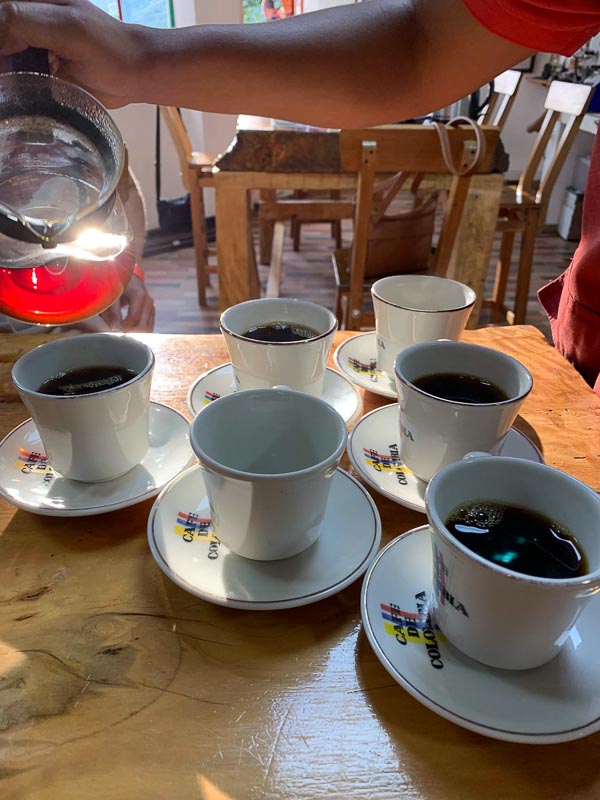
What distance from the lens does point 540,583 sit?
1.28ft

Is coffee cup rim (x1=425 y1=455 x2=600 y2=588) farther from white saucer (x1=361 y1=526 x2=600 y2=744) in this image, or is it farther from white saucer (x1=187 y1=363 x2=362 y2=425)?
white saucer (x1=187 y1=363 x2=362 y2=425)

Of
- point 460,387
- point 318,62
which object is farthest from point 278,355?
point 318,62

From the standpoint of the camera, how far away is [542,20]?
744 millimetres

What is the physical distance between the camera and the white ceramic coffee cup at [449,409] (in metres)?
0.60

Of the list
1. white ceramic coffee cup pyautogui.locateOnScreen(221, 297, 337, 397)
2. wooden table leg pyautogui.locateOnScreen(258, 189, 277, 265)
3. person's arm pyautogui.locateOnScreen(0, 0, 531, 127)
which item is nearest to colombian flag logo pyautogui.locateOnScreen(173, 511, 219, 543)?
white ceramic coffee cup pyautogui.locateOnScreen(221, 297, 337, 397)

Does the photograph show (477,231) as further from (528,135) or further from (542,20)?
(528,135)

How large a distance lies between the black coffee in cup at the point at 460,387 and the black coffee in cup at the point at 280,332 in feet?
0.55

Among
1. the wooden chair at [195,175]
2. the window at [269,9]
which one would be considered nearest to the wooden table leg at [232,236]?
the wooden chair at [195,175]

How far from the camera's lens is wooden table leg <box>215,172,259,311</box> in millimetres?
1909

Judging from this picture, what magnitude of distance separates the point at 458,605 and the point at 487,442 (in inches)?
8.7

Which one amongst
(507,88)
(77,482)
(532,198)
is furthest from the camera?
(507,88)

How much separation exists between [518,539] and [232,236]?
1.68 meters

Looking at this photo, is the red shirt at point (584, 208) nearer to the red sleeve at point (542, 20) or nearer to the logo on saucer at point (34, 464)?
the red sleeve at point (542, 20)

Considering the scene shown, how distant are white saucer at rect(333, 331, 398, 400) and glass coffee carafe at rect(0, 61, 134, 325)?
0.34m
